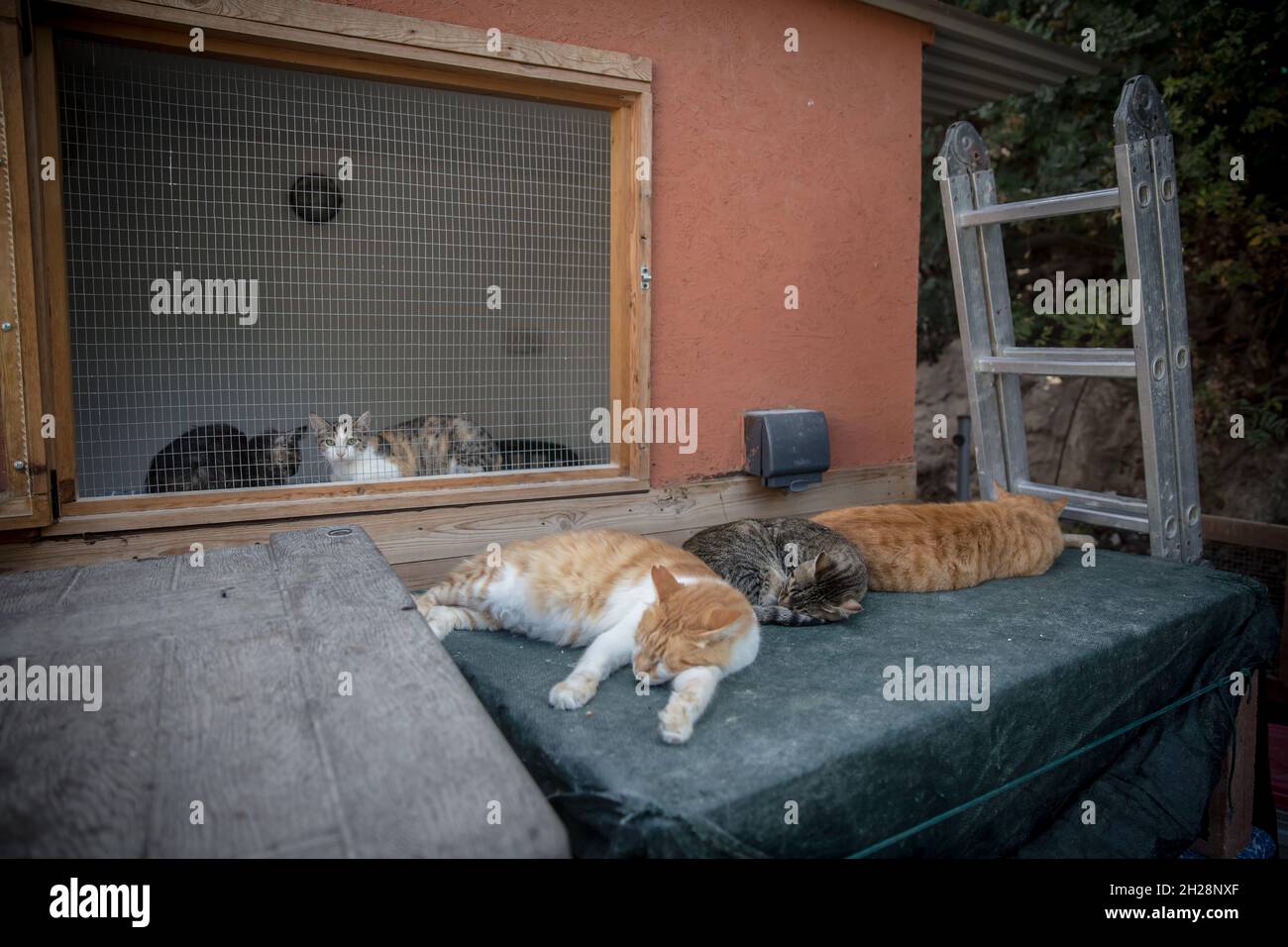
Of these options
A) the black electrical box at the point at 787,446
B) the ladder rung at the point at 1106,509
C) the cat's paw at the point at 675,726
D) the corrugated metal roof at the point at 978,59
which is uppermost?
the corrugated metal roof at the point at 978,59

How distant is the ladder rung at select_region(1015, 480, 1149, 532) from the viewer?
3.02 metres

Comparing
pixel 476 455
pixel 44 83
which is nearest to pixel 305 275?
pixel 476 455

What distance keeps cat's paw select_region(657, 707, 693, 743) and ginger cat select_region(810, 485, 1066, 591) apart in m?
1.34

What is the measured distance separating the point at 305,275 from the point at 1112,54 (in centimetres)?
575

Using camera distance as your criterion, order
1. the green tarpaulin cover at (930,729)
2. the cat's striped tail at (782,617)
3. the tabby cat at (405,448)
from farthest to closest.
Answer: the tabby cat at (405,448) < the cat's striped tail at (782,617) < the green tarpaulin cover at (930,729)

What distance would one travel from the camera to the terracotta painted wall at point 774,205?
304cm

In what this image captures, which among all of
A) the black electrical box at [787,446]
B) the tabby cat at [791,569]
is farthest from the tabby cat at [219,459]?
the black electrical box at [787,446]

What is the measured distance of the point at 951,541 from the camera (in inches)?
109

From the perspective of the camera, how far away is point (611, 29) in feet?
9.38

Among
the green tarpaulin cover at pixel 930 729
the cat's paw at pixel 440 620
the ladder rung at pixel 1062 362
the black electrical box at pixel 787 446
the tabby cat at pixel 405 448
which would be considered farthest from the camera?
the tabby cat at pixel 405 448

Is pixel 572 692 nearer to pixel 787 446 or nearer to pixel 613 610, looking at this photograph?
pixel 613 610

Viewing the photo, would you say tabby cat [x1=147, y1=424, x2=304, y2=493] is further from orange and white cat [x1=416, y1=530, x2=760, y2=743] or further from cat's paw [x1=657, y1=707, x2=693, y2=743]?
cat's paw [x1=657, y1=707, x2=693, y2=743]

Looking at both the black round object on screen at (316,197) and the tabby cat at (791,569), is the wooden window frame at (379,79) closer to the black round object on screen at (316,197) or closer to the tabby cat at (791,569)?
the tabby cat at (791,569)

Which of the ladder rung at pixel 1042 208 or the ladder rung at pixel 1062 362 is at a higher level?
the ladder rung at pixel 1042 208
